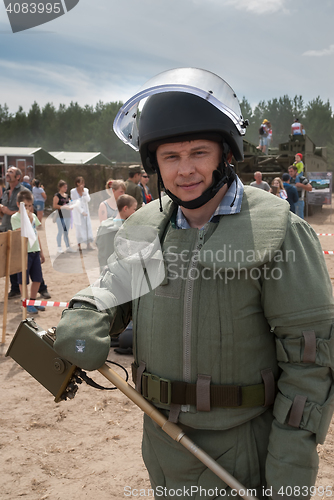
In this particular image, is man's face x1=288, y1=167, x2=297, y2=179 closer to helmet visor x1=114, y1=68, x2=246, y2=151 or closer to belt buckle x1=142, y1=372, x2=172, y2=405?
helmet visor x1=114, y1=68, x2=246, y2=151

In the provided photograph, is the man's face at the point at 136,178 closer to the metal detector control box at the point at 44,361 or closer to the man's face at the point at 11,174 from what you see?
the man's face at the point at 11,174

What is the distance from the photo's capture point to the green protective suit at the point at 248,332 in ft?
Answer: 4.74

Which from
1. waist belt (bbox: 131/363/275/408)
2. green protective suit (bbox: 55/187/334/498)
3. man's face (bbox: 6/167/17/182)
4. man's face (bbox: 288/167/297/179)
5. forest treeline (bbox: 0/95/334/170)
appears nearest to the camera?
green protective suit (bbox: 55/187/334/498)

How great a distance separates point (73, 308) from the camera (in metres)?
1.75

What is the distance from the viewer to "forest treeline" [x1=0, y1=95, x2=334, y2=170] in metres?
73.2

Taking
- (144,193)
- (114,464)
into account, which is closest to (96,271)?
(114,464)

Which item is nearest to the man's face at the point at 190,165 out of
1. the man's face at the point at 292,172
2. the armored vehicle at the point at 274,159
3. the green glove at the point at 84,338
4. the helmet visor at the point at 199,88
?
the helmet visor at the point at 199,88

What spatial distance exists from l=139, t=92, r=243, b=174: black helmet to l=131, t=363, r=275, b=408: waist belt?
2.99 feet

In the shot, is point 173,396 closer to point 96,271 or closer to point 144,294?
point 144,294

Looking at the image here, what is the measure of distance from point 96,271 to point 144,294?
683 millimetres

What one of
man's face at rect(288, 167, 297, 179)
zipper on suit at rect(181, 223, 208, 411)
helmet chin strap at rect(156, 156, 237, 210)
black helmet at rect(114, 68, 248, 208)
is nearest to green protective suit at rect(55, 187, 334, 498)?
zipper on suit at rect(181, 223, 208, 411)

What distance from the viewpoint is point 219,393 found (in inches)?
61.2

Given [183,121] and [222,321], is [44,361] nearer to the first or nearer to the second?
[222,321]

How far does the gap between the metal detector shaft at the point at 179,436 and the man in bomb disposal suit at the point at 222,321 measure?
0.04 meters
